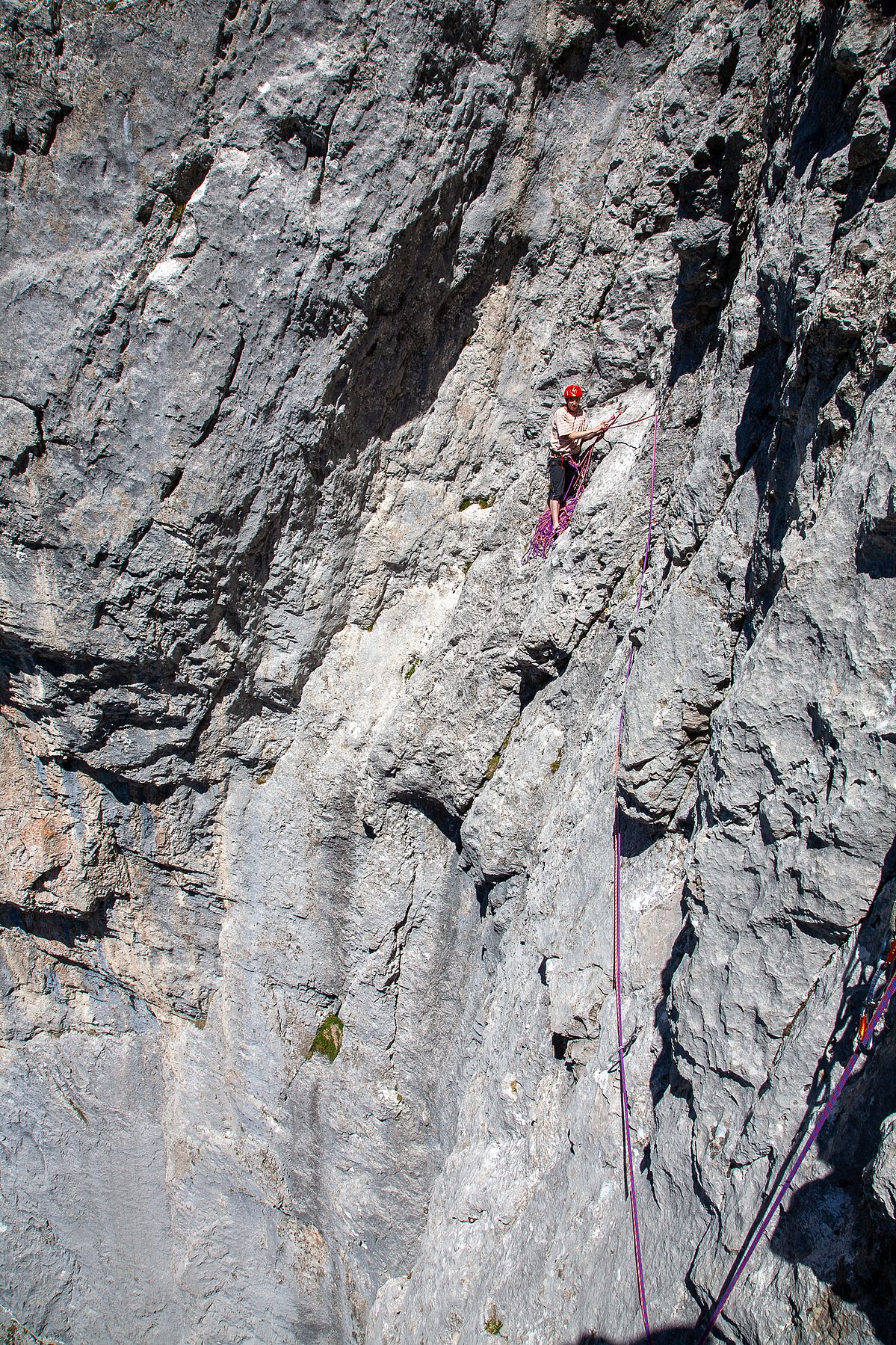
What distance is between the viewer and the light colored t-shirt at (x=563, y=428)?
8086 mm

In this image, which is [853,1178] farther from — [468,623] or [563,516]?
[563,516]

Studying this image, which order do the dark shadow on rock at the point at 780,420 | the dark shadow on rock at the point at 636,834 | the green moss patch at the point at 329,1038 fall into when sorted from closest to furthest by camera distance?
the dark shadow on rock at the point at 780,420 → the dark shadow on rock at the point at 636,834 → the green moss patch at the point at 329,1038

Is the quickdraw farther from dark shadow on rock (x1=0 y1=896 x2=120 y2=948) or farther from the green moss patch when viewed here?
dark shadow on rock (x1=0 y1=896 x2=120 y2=948)

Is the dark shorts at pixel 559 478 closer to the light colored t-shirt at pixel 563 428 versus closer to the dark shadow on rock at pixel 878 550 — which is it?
the light colored t-shirt at pixel 563 428

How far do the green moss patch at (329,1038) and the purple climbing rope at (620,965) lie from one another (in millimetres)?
5092

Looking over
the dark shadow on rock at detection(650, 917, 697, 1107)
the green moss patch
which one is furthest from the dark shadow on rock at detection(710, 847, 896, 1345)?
the green moss patch

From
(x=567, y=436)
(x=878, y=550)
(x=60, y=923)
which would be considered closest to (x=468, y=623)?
(x=567, y=436)

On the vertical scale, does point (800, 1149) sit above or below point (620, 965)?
below

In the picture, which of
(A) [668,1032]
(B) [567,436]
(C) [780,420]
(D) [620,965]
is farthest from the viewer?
(B) [567,436]

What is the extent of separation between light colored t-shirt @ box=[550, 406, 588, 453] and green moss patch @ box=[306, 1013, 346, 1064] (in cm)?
Answer: 799

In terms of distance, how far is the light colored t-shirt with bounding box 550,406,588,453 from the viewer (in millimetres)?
8086

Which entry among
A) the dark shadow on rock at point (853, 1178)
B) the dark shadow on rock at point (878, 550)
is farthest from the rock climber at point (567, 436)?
the dark shadow on rock at point (853, 1178)

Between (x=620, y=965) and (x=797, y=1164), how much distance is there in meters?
2.14

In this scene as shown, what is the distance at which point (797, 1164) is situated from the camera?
178 inches
